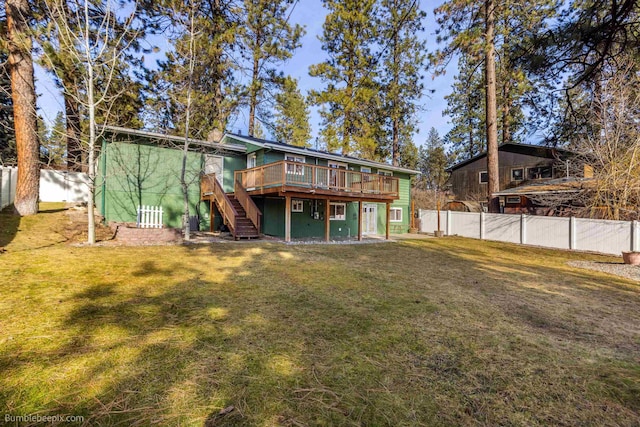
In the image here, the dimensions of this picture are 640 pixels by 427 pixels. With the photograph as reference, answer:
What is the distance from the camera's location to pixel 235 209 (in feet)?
41.2

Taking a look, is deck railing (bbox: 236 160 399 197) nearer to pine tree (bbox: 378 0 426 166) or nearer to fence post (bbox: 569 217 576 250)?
fence post (bbox: 569 217 576 250)

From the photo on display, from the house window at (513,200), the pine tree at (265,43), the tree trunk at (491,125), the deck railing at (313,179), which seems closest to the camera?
the deck railing at (313,179)

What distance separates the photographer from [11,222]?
336 inches

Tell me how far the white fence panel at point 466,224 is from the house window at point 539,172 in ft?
29.2

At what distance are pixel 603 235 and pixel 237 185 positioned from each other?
Answer: 15.4 meters

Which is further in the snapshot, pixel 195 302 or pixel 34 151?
pixel 34 151

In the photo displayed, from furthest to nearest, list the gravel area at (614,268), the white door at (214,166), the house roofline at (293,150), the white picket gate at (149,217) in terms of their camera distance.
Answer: the white door at (214,166), the house roofline at (293,150), the white picket gate at (149,217), the gravel area at (614,268)

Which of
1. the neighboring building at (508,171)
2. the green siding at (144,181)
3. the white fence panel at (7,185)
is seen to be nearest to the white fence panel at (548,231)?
the neighboring building at (508,171)

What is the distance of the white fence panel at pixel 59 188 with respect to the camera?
15.3m

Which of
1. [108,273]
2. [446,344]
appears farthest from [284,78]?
[446,344]

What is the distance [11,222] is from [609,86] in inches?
809

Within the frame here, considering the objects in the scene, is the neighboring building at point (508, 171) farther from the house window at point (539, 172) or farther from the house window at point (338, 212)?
the house window at point (338, 212)

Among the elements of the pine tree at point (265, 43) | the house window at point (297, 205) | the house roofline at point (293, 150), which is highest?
the pine tree at point (265, 43)

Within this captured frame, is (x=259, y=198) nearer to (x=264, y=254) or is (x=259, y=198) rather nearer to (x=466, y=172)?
(x=264, y=254)
